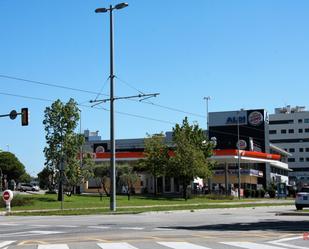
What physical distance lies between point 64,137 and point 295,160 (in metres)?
117

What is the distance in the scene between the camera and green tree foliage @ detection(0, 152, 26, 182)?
418ft

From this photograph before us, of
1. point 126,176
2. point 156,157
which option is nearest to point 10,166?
point 126,176

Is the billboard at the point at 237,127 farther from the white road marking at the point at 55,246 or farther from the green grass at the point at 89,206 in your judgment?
the white road marking at the point at 55,246

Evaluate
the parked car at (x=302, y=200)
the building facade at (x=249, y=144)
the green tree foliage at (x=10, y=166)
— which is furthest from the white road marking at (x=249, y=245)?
the green tree foliage at (x=10, y=166)

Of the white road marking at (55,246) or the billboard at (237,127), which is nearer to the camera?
the white road marking at (55,246)

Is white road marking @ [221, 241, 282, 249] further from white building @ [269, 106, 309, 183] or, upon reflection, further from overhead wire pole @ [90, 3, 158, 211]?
white building @ [269, 106, 309, 183]

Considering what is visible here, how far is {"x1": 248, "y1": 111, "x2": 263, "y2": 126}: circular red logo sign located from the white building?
50.0m

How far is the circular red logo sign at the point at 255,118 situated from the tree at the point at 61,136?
207 feet

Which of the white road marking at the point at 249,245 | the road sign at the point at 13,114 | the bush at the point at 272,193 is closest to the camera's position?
the white road marking at the point at 249,245

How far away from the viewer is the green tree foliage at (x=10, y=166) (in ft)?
418

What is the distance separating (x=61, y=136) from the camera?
50.2m

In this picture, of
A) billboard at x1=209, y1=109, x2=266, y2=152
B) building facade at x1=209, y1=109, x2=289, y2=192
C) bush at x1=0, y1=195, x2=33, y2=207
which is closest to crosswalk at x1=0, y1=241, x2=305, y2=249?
bush at x1=0, y1=195, x2=33, y2=207

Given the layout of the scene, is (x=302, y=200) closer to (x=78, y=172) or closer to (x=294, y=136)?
(x=78, y=172)

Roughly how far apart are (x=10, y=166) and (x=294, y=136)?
250 ft
